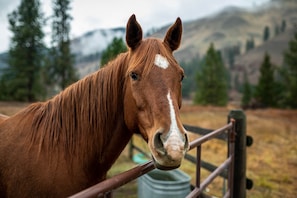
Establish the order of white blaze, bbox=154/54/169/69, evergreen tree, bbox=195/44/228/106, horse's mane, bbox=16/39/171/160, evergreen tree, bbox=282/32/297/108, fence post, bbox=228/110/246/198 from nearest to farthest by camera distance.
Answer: white blaze, bbox=154/54/169/69
horse's mane, bbox=16/39/171/160
fence post, bbox=228/110/246/198
evergreen tree, bbox=282/32/297/108
evergreen tree, bbox=195/44/228/106

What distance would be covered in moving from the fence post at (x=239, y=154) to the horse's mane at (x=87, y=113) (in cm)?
215

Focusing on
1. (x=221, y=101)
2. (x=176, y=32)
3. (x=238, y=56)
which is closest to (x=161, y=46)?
(x=176, y=32)

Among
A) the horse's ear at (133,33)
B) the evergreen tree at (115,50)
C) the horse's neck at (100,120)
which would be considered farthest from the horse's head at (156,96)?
the evergreen tree at (115,50)

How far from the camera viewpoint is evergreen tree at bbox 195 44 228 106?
106 ft

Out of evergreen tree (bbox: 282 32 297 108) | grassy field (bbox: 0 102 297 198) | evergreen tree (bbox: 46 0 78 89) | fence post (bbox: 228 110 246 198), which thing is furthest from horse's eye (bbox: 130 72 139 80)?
evergreen tree (bbox: 282 32 297 108)

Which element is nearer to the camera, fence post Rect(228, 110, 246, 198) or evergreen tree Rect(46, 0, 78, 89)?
fence post Rect(228, 110, 246, 198)

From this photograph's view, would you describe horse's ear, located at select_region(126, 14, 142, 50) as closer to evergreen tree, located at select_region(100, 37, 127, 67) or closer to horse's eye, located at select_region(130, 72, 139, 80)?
horse's eye, located at select_region(130, 72, 139, 80)

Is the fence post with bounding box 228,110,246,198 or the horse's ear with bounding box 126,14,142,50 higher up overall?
the horse's ear with bounding box 126,14,142,50

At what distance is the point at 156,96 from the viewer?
5.41 feet

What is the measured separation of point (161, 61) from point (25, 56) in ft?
85.5

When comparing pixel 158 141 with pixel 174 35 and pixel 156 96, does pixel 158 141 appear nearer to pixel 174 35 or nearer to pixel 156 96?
pixel 156 96

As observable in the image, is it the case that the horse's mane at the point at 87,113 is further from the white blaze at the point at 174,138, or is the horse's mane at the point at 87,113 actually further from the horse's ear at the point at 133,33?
the white blaze at the point at 174,138

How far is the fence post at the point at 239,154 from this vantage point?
3.58 m

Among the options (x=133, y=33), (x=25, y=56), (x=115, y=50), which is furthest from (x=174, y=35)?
(x=25, y=56)
